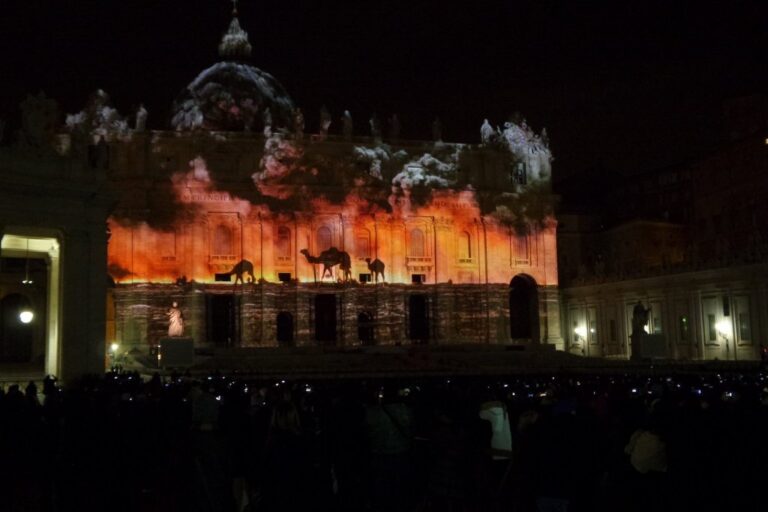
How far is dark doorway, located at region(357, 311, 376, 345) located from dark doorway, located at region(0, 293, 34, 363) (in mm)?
24718

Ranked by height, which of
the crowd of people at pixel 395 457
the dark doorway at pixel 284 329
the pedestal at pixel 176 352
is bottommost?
the crowd of people at pixel 395 457

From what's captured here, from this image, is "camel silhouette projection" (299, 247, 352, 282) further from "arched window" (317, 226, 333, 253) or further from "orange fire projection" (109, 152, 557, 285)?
"arched window" (317, 226, 333, 253)

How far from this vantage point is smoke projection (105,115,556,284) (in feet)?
209

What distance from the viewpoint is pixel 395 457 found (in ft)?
37.2

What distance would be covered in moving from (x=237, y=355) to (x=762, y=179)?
35.6 meters

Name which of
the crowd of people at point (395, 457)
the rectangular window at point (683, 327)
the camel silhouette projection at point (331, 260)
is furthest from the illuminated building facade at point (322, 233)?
the crowd of people at point (395, 457)

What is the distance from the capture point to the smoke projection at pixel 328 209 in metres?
63.6

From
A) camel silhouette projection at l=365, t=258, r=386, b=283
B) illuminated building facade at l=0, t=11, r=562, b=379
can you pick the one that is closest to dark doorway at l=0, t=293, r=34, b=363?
illuminated building facade at l=0, t=11, r=562, b=379

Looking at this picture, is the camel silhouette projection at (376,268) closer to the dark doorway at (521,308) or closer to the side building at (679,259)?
the dark doorway at (521,308)

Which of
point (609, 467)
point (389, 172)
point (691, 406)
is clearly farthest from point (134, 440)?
point (389, 172)

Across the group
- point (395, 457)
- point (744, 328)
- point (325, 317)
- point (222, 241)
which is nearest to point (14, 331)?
point (222, 241)

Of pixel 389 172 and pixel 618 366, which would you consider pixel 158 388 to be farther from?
pixel 389 172

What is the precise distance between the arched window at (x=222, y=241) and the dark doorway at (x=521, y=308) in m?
22.0

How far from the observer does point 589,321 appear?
70875mm
